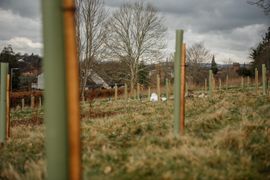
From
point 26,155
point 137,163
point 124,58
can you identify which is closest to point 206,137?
point 137,163

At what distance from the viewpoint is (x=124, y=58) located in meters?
41.5

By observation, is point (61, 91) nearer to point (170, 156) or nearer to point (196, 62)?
point (170, 156)

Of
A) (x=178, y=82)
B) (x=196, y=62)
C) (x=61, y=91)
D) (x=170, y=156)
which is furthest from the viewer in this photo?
(x=196, y=62)

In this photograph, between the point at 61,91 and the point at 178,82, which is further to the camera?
the point at 178,82

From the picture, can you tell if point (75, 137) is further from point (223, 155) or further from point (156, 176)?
point (223, 155)

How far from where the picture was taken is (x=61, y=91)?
7.97 ft

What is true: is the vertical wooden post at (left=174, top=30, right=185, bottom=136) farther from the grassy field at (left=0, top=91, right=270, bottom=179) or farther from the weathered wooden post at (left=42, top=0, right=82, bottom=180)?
the weathered wooden post at (left=42, top=0, right=82, bottom=180)

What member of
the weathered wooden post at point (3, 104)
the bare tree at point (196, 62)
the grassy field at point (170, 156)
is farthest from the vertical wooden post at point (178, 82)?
the bare tree at point (196, 62)

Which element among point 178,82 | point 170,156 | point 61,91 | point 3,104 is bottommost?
point 170,156

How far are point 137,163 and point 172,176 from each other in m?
0.52

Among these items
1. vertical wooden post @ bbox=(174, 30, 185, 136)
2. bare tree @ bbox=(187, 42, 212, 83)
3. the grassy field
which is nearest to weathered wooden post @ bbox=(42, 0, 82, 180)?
the grassy field

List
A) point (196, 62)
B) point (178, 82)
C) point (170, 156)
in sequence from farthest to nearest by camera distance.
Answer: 1. point (196, 62)
2. point (178, 82)
3. point (170, 156)

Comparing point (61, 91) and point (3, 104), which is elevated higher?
point (61, 91)

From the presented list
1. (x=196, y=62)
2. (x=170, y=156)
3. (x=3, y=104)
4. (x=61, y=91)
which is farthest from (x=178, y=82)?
(x=196, y=62)
